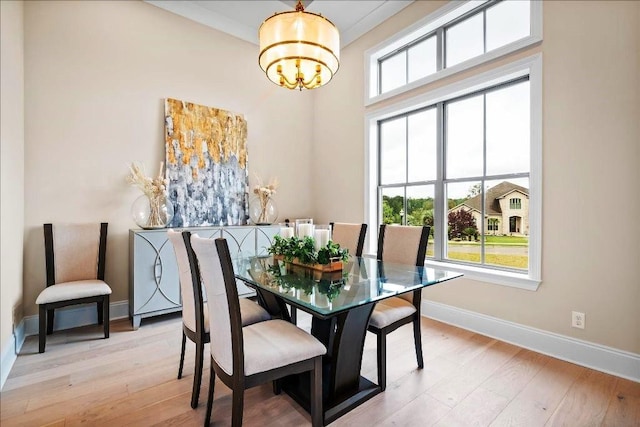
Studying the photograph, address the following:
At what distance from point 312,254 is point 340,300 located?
0.65 meters

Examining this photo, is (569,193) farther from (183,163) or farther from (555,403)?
(183,163)

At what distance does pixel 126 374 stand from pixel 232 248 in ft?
5.21

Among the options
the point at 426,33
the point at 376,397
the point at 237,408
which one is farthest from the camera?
the point at 426,33

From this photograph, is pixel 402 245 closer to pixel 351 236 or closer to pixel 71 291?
pixel 351 236

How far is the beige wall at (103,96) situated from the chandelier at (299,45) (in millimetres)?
2006

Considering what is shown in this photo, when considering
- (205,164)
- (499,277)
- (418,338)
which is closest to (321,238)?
(418,338)

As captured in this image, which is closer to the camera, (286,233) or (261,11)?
(286,233)

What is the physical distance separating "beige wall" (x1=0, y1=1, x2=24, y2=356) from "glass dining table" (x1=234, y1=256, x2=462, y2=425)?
1.73 m

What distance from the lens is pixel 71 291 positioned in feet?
8.54

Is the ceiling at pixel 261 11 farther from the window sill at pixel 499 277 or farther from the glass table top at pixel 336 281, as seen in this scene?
the glass table top at pixel 336 281

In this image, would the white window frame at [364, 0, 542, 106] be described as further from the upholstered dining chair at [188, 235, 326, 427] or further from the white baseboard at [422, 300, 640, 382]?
the upholstered dining chair at [188, 235, 326, 427]

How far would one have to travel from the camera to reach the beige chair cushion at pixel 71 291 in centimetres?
250

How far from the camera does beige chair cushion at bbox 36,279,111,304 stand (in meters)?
2.50

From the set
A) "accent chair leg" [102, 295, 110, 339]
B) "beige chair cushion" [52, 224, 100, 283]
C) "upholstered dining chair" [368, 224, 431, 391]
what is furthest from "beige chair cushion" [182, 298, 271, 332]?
"beige chair cushion" [52, 224, 100, 283]
